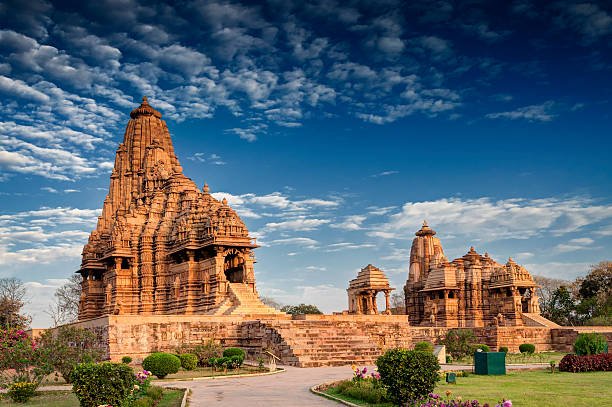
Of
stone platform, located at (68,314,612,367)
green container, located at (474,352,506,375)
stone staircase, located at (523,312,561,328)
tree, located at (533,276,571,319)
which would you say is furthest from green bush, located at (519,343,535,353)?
tree, located at (533,276,571,319)

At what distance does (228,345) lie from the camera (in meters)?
29.5

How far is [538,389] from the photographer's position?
1562 centimetres

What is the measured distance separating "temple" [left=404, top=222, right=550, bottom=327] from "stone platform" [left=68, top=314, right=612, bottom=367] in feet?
64.7

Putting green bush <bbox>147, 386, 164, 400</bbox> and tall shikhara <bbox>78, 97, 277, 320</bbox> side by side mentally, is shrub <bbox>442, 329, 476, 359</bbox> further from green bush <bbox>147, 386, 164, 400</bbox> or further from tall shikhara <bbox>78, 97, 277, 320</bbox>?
green bush <bbox>147, 386, 164, 400</bbox>

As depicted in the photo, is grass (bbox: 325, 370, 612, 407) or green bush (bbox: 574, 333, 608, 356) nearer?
grass (bbox: 325, 370, 612, 407)

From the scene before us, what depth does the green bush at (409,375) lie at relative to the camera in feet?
41.3

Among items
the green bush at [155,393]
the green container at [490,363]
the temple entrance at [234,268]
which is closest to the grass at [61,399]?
the green bush at [155,393]

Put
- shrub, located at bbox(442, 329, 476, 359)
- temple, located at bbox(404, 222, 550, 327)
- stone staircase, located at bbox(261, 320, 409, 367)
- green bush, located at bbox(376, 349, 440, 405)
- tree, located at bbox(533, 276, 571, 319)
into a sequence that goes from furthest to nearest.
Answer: tree, located at bbox(533, 276, 571, 319) → temple, located at bbox(404, 222, 550, 327) → shrub, located at bbox(442, 329, 476, 359) → stone staircase, located at bbox(261, 320, 409, 367) → green bush, located at bbox(376, 349, 440, 405)

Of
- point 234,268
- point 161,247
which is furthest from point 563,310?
point 161,247

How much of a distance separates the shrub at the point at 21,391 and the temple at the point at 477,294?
1448 inches

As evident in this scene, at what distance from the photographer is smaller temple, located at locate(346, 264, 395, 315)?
→ 49938 mm

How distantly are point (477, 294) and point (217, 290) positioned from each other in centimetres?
2357

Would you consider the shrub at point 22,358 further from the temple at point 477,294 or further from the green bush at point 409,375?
the temple at point 477,294

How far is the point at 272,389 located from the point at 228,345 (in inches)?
525
